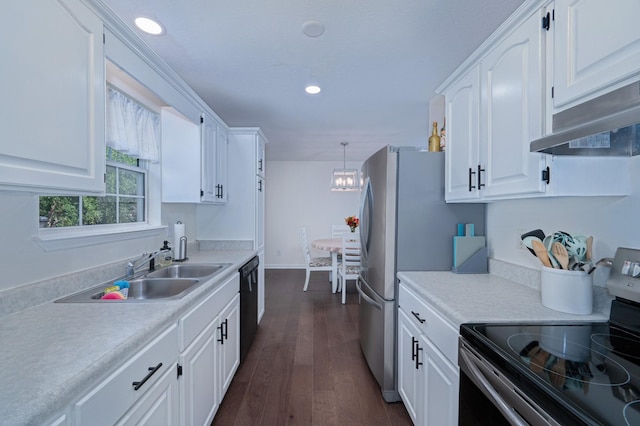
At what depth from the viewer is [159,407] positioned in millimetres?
1117

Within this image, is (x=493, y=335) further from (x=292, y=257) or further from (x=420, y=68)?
(x=292, y=257)

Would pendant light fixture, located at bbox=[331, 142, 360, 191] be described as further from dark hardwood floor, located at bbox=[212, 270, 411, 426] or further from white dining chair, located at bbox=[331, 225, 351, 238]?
dark hardwood floor, located at bbox=[212, 270, 411, 426]

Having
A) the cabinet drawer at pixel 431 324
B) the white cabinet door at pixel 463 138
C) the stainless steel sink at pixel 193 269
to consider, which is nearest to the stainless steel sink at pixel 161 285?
the stainless steel sink at pixel 193 269

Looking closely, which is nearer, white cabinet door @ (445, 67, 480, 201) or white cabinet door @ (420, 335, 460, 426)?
white cabinet door @ (420, 335, 460, 426)

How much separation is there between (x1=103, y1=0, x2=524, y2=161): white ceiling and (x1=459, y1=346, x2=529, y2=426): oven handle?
170cm

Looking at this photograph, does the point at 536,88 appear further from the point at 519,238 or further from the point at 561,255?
the point at 519,238

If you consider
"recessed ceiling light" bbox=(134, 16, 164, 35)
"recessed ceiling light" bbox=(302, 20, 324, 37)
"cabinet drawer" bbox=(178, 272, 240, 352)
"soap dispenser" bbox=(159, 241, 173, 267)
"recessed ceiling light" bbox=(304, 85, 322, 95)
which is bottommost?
"cabinet drawer" bbox=(178, 272, 240, 352)

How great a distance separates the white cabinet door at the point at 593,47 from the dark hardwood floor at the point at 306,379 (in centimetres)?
196

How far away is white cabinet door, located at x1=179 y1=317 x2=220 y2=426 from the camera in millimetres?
1349

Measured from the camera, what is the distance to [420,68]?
2271 millimetres

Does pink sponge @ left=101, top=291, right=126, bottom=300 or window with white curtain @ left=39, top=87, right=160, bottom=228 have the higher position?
window with white curtain @ left=39, top=87, right=160, bottom=228

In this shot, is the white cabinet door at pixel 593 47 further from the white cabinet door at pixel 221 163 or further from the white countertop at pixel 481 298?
the white cabinet door at pixel 221 163

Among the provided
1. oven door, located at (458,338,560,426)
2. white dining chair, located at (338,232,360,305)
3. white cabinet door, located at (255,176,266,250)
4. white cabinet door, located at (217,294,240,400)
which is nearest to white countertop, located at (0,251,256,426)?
white cabinet door, located at (217,294,240,400)

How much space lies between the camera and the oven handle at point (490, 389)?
0.79 meters
